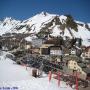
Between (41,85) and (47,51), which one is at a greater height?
(47,51)

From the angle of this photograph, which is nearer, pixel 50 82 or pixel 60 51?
pixel 50 82

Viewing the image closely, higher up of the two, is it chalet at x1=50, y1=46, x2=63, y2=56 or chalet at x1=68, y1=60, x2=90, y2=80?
chalet at x1=50, y1=46, x2=63, y2=56

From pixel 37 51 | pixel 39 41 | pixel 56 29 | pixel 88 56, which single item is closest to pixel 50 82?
pixel 88 56

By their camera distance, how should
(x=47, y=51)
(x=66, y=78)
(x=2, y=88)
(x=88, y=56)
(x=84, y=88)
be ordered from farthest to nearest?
(x=47, y=51) < (x=88, y=56) < (x=66, y=78) < (x=84, y=88) < (x=2, y=88)

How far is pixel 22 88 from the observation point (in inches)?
569

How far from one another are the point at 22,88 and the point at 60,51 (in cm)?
6789

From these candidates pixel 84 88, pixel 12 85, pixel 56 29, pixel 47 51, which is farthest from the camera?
pixel 56 29

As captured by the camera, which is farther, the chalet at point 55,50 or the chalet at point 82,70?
the chalet at point 55,50

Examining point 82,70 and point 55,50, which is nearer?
point 82,70

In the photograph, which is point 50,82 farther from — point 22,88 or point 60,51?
point 60,51

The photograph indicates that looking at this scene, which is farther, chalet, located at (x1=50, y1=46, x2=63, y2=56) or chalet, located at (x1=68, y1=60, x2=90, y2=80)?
chalet, located at (x1=50, y1=46, x2=63, y2=56)

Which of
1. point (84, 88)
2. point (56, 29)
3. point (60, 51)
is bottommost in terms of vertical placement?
point (84, 88)

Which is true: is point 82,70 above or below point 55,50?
below

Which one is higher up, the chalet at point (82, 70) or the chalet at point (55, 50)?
the chalet at point (55, 50)
